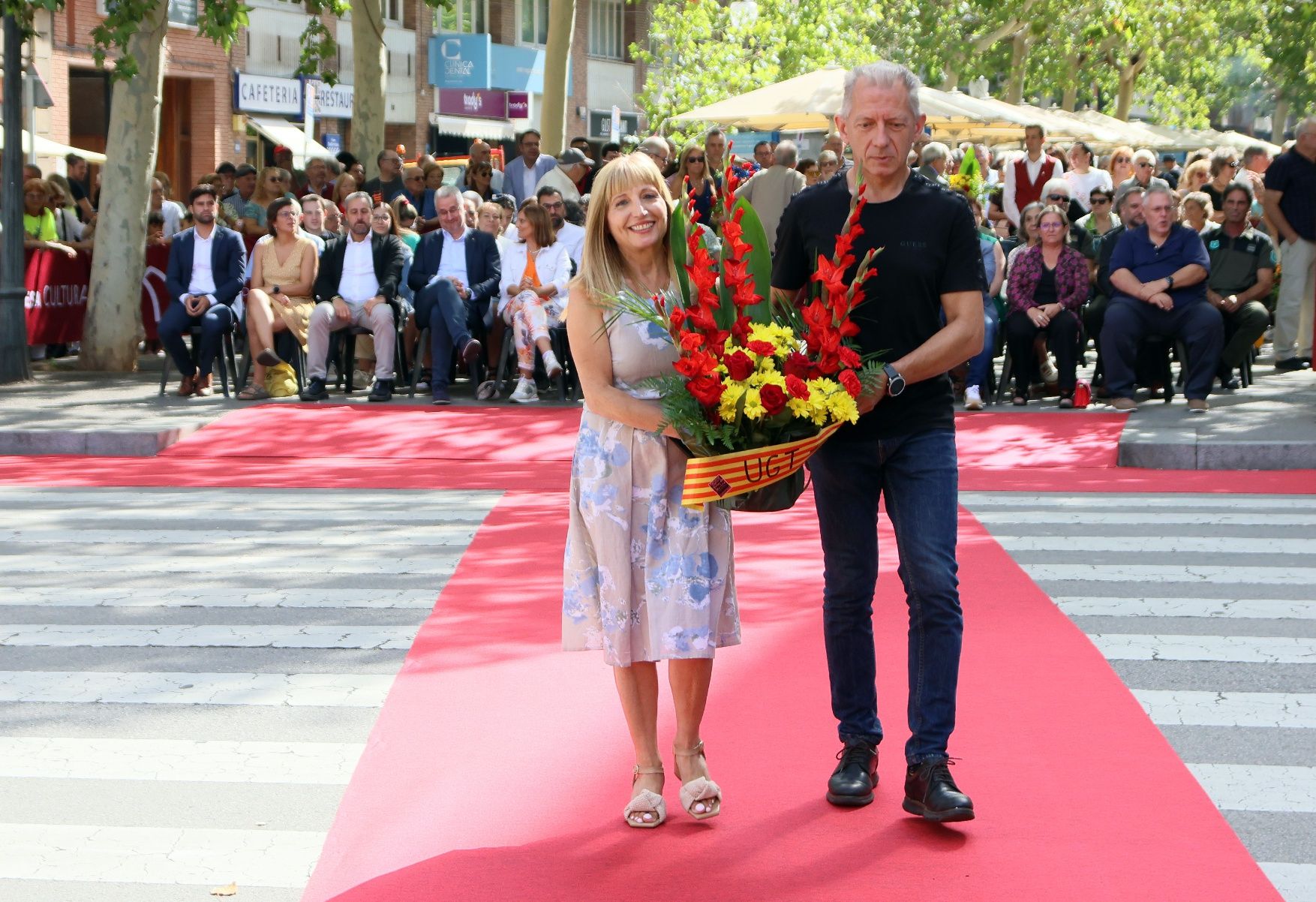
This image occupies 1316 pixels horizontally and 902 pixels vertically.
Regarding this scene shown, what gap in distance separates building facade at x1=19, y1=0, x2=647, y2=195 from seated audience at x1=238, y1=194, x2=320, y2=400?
35.3 feet

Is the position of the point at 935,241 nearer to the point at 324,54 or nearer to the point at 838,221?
the point at 838,221

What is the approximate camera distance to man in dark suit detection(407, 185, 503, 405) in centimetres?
1619

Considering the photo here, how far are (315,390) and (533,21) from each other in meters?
44.8

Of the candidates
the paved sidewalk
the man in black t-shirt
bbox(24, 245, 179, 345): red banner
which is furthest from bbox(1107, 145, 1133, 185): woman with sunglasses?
the man in black t-shirt

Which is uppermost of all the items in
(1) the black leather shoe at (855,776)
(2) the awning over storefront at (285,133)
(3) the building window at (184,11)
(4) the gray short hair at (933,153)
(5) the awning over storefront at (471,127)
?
(3) the building window at (184,11)

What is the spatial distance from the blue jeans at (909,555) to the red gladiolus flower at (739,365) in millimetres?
561

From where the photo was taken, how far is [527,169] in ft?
68.9

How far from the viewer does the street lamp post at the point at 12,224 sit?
16734 mm

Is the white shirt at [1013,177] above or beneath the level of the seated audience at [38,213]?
above

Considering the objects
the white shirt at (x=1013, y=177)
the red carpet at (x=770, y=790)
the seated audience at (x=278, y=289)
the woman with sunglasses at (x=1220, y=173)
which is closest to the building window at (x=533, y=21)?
Answer: the white shirt at (x=1013, y=177)

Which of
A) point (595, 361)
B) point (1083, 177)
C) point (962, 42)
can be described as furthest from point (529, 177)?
point (962, 42)

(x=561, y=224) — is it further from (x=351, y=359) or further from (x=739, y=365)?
(x=739, y=365)

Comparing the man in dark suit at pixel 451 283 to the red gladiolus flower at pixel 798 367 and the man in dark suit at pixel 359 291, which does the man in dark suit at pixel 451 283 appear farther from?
the red gladiolus flower at pixel 798 367

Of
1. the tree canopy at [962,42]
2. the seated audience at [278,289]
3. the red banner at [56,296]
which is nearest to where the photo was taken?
the seated audience at [278,289]
